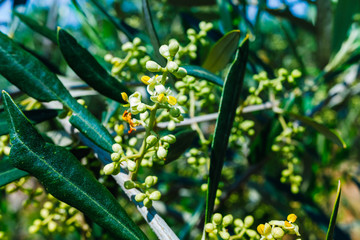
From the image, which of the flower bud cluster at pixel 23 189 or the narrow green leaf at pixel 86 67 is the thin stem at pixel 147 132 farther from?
the flower bud cluster at pixel 23 189

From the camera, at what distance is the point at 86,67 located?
91 cm

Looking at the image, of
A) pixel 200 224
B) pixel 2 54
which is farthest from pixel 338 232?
pixel 2 54

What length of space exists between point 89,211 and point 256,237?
410mm

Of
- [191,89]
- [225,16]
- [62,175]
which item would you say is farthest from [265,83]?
[62,175]

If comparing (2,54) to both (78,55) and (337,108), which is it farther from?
(337,108)

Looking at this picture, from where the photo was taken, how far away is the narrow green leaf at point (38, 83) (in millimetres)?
809

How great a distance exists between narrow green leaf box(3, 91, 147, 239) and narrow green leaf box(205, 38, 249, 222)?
0.77 ft

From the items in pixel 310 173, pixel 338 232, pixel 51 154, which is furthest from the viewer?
pixel 310 173

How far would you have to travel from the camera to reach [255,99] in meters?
1.19

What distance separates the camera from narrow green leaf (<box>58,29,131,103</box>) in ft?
2.86

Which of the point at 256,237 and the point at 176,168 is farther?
the point at 176,168

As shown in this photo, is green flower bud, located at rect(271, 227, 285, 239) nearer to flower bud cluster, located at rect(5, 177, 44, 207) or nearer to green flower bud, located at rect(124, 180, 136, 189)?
green flower bud, located at rect(124, 180, 136, 189)

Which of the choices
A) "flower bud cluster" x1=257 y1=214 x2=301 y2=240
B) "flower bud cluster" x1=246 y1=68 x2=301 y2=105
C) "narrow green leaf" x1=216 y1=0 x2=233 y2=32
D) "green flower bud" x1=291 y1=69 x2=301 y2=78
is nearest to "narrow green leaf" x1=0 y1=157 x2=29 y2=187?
"flower bud cluster" x1=257 y1=214 x2=301 y2=240

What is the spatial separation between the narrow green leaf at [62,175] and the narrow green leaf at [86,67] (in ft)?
0.80
